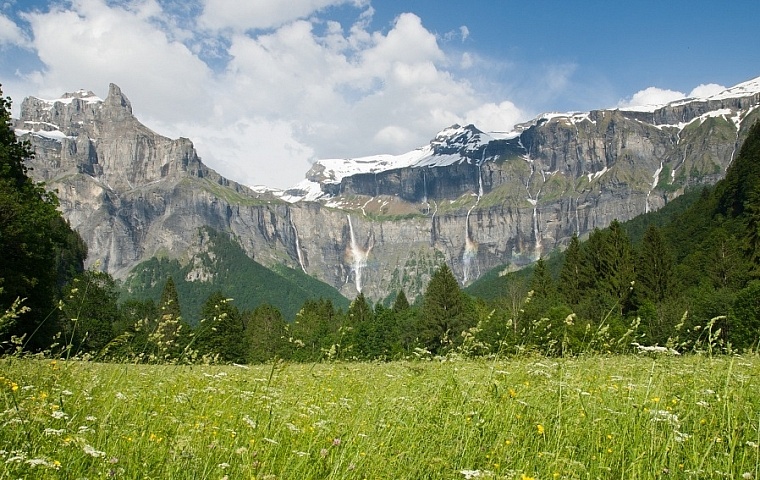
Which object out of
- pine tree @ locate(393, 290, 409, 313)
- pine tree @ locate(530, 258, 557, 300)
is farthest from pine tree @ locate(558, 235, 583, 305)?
pine tree @ locate(393, 290, 409, 313)

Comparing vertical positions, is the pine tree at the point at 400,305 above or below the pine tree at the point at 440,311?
below

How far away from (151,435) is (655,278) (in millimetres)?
62228

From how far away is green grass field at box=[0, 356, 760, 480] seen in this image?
11.1 feet

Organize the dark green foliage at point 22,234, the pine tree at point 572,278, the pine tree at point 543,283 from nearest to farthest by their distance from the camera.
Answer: the dark green foliage at point 22,234
the pine tree at point 543,283
the pine tree at point 572,278

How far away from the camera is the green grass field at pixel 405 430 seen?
3.38m

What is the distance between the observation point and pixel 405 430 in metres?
4.91

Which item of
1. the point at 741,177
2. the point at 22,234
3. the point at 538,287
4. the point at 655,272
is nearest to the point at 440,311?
the point at 538,287

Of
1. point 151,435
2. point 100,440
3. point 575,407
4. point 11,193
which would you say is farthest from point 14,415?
point 11,193

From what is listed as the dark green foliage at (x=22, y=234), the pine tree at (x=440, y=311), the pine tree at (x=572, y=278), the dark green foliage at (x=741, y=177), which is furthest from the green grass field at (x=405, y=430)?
the dark green foliage at (x=741, y=177)

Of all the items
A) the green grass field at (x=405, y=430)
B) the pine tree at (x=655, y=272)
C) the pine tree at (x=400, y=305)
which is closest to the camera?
the green grass field at (x=405, y=430)

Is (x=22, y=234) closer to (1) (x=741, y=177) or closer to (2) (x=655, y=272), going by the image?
(2) (x=655, y=272)

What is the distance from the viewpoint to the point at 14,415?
11.1ft

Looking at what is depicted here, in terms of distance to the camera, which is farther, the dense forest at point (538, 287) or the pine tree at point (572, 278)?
the pine tree at point (572, 278)

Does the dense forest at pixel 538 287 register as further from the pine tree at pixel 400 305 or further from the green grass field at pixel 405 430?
the pine tree at pixel 400 305
